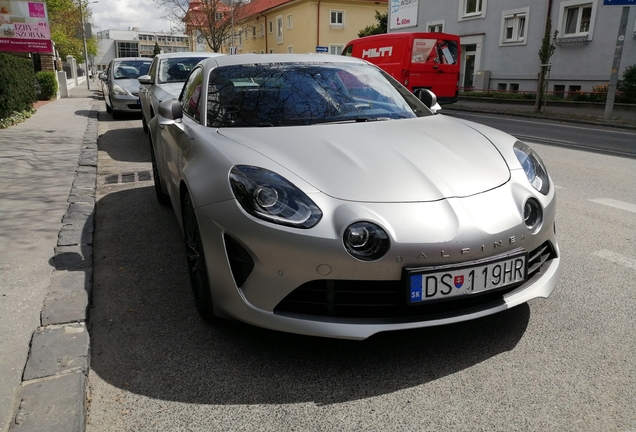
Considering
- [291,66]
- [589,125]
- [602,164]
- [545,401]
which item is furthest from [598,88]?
[545,401]

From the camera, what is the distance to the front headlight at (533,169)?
2.84m

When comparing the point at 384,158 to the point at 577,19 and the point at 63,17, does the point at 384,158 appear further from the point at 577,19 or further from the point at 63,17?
the point at 63,17

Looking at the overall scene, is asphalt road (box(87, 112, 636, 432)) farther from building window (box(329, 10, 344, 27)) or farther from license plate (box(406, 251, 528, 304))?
building window (box(329, 10, 344, 27))

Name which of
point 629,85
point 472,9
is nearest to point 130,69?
point 629,85

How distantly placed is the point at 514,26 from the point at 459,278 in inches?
996

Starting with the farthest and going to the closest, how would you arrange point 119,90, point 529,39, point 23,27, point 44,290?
point 529,39
point 23,27
point 119,90
point 44,290

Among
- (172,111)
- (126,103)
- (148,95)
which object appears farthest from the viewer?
(126,103)

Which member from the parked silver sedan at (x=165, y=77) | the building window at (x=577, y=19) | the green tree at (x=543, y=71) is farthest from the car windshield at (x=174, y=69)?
the building window at (x=577, y=19)

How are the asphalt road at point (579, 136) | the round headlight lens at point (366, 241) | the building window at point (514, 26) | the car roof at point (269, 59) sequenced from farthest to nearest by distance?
the building window at point (514, 26) → the asphalt road at point (579, 136) → the car roof at point (269, 59) → the round headlight lens at point (366, 241)

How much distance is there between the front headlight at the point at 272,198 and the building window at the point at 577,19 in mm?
21975

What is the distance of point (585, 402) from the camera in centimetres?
228

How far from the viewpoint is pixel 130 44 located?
425 feet

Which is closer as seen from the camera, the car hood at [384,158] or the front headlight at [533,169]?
the car hood at [384,158]

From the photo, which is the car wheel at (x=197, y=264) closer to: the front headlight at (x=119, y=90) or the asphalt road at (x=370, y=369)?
the asphalt road at (x=370, y=369)
